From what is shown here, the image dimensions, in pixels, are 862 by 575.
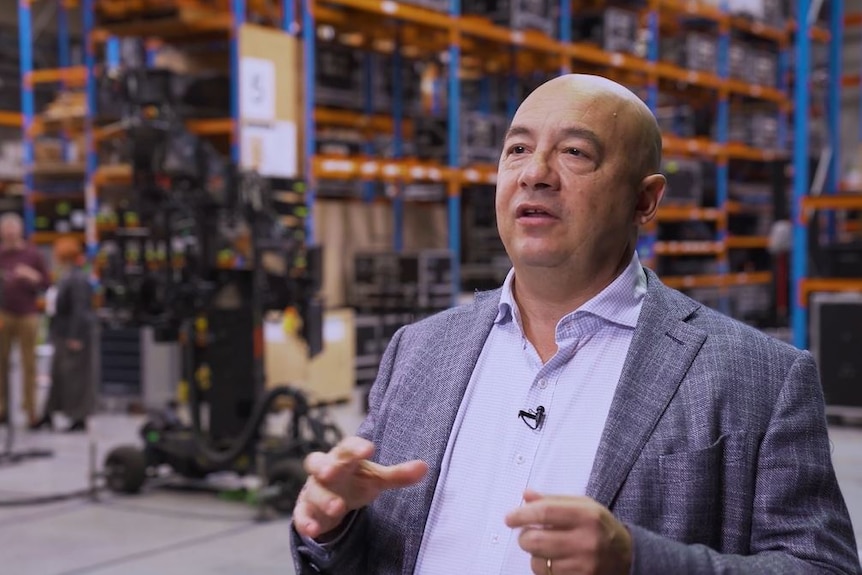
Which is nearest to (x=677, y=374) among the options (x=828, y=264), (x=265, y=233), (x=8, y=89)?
(x=265, y=233)

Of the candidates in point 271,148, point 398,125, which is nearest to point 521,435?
point 271,148

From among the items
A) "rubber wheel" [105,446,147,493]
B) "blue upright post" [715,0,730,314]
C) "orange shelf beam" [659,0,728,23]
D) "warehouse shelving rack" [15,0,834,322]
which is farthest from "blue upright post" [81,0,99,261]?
"blue upright post" [715,0,730,314]

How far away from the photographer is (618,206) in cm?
175

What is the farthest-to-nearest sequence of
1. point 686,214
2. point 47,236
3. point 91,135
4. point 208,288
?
point 686,214 → point 47,236 → point 91,135 → point 208,288

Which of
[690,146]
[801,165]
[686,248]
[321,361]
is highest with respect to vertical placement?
[690,146]

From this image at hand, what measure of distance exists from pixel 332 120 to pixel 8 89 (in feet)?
22.8

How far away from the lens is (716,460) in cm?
161

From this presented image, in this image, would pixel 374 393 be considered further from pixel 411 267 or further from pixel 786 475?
pixel 411 267

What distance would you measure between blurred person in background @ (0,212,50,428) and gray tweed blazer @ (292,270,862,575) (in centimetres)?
826

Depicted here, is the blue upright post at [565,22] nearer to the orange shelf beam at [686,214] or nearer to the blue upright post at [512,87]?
the blue upright post at [512,87]

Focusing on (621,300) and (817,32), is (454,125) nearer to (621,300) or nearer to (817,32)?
(817,32)

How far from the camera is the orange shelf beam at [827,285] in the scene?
9055 millimetres

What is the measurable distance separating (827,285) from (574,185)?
7.92 m

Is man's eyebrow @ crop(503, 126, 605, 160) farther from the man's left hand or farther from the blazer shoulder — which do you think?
the man's left hand
